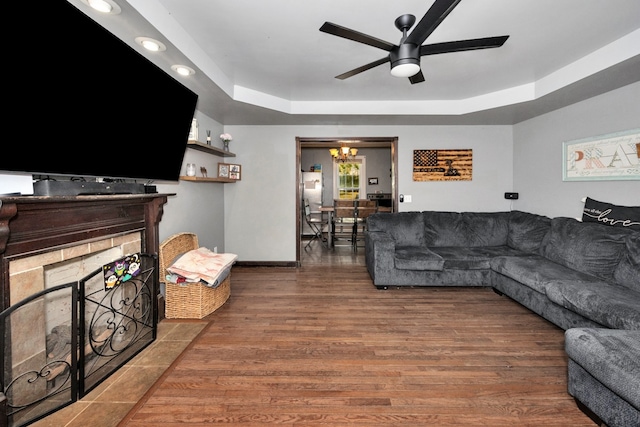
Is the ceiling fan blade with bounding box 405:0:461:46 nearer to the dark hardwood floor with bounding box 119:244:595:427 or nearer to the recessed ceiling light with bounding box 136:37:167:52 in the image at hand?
the recessed ceiling light with bounding box 136:37:167:52

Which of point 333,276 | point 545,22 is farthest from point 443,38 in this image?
point 333,276

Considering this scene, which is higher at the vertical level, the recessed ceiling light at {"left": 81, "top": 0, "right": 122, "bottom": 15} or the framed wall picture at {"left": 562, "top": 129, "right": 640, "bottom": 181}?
the recessed ceiling light at {"left": 81, "top": 0, "right": 122, "bottom": 15}

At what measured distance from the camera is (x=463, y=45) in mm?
1914

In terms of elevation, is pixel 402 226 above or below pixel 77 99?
below

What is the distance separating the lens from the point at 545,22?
222cm

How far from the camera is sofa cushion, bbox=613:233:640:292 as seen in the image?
233cm

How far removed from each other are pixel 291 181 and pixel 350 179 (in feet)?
13.7

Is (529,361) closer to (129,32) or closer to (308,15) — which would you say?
(308,15)

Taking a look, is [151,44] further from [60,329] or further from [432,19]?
[60,329]

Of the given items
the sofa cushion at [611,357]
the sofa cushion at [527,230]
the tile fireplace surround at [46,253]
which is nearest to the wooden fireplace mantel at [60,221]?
the tile fireplace surround at [46,253]

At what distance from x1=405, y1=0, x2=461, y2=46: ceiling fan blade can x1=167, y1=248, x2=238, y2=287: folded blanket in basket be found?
8.20ft

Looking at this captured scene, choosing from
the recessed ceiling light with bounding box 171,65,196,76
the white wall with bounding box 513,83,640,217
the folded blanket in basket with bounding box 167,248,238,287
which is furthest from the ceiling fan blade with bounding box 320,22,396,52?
the white wall with bounding box 513,83,640,217

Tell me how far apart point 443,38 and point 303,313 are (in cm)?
278

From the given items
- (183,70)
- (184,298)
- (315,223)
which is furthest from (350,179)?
(184,298)
